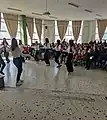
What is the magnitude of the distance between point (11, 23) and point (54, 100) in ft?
38.6

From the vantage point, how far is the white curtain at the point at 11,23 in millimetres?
15173

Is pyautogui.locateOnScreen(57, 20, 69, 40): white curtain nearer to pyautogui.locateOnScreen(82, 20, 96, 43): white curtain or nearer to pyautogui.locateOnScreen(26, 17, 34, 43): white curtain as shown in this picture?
pyautogui.locateOnScreen(82, 20, 96, 43): white curtain

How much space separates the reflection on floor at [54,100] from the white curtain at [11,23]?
923cm

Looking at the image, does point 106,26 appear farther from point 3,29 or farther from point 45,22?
point 3,29

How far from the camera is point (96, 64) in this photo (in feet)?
32.4

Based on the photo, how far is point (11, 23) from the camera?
51.2 feet

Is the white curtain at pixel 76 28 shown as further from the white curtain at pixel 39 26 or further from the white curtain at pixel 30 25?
the white curtain at pixel 30 25

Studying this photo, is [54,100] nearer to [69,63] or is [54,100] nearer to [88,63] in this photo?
[69,63]

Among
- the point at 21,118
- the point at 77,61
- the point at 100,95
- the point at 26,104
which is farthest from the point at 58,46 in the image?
the point at 21,118

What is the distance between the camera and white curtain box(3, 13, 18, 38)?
49.8ft

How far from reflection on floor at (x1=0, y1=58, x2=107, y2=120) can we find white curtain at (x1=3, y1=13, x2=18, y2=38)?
30.3ft

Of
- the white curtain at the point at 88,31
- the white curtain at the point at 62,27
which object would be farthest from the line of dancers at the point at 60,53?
the white curtain at the point at 88,31

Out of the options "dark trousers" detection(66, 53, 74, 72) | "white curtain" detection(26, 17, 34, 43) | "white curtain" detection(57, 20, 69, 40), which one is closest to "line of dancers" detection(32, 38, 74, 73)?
"dark trousers" detection(66, 53, 74, 72)

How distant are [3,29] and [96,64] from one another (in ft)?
26.0
